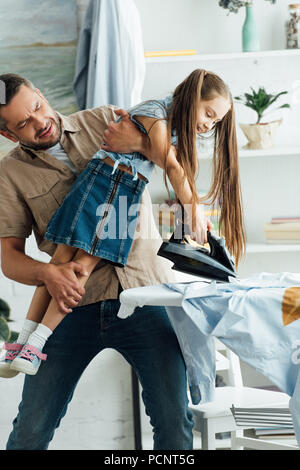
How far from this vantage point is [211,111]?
5.10 feet

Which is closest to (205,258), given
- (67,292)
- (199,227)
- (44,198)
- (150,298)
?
(199,227)

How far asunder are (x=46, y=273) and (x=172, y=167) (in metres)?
0.40

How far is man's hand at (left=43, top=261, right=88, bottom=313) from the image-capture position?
1488mm

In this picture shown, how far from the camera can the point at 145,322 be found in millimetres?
1541

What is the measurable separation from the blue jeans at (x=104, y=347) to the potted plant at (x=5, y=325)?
3.13ft

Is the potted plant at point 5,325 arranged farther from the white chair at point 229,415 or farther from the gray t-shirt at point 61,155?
the gray t-shirt at point 61,155

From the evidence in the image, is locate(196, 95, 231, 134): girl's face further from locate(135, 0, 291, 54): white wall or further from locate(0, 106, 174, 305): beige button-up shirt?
locate(135, 0, 291, 54): white wall

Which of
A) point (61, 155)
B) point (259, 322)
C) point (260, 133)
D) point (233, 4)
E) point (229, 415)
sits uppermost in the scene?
point (233, 4)

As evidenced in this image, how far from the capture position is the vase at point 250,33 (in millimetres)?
2338

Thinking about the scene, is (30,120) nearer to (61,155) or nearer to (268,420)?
(61,155)

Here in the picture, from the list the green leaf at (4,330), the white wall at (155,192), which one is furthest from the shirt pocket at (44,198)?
the green leaf at (4,330)

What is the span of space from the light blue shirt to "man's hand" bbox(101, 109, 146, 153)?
1.34ft

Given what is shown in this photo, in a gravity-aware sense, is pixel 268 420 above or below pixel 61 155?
below
